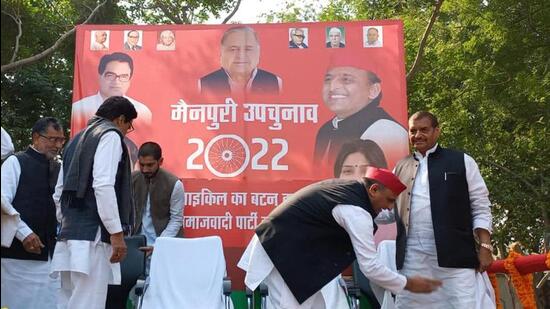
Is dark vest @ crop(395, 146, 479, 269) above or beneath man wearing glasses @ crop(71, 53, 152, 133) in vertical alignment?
beneath

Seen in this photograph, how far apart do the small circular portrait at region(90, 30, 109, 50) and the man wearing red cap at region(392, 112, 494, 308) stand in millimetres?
3311

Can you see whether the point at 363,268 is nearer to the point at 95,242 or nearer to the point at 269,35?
the point at 95,242

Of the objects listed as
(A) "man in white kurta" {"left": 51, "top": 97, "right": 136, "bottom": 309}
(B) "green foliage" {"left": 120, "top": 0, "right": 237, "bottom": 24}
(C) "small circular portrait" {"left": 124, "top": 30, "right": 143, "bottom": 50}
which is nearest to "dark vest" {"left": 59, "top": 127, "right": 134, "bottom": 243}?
(A) "man in white kurta" {"left": 51, "top": 97, "right": 136, "bottom": 309}

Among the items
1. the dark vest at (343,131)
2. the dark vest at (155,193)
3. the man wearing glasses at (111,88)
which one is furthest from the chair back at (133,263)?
the dark vest at (343,131)

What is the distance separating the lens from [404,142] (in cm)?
640

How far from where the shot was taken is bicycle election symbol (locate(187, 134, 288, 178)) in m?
6.45

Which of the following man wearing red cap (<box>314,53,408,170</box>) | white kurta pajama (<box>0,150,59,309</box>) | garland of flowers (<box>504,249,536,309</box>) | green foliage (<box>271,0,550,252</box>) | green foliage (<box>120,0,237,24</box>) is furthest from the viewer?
green foliage (<box>120,0,237,24</box>)

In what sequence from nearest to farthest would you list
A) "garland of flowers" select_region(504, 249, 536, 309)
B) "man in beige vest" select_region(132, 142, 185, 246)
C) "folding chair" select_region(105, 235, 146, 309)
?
"garland of flowers" select_region(504, 249, 536, 309) < "folding chair" select_region(105, 235, 146, 309) < "man in beige vest" select_region(132, 142, 185, 246)

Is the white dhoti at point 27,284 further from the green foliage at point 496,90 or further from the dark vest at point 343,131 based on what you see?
the green foliage at point 496,90

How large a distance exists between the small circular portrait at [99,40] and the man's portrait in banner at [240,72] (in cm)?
98

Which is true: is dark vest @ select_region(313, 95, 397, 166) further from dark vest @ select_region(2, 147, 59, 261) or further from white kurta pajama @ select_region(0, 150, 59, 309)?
white kurta pajama @ select_region(0, 150, 59, 309)

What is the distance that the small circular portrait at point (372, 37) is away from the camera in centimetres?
652

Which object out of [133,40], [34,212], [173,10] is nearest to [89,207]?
[34,212]

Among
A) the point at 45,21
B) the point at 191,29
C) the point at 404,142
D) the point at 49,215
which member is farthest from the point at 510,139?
the point at 49,215
